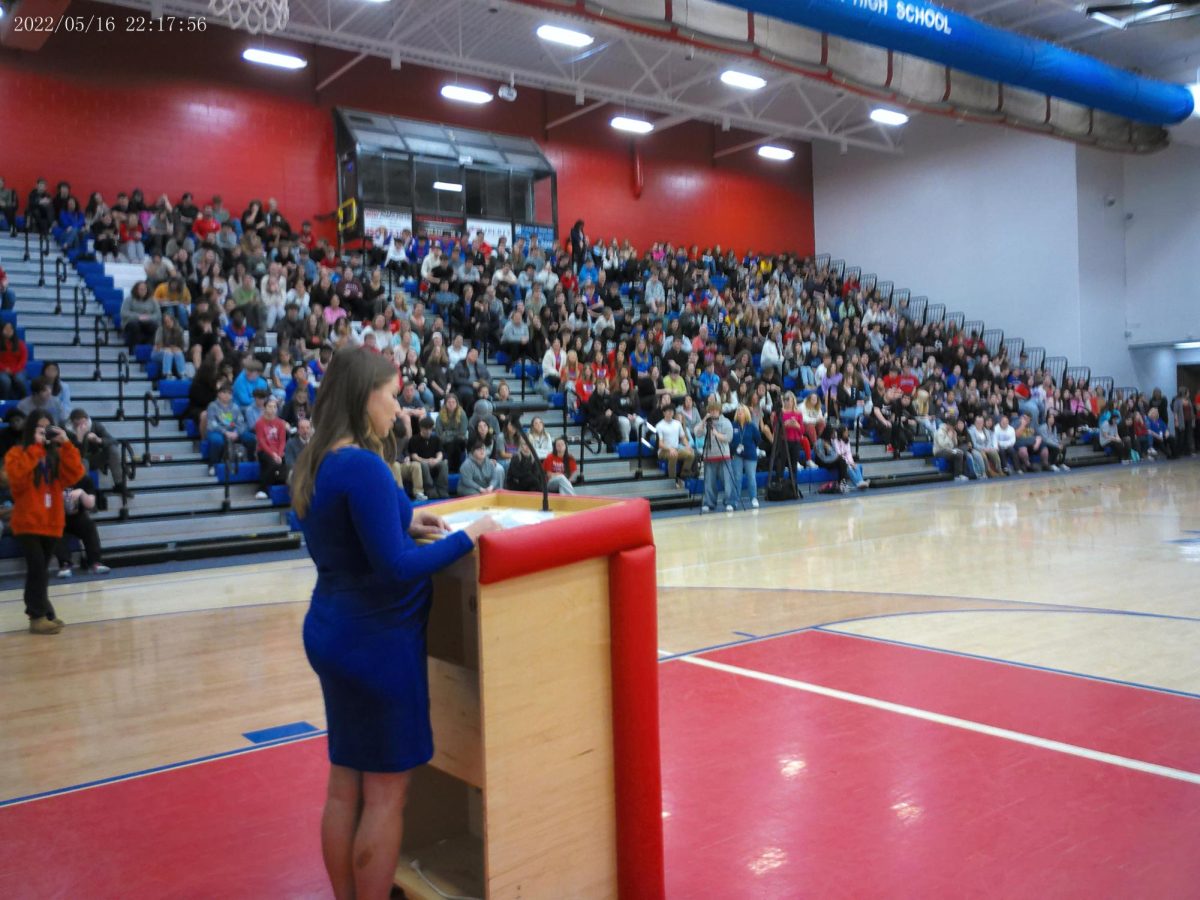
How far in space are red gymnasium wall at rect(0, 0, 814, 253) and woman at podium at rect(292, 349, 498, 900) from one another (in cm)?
1714

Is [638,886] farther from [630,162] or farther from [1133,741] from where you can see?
[630,162]

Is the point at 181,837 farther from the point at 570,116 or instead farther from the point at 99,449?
the point at 570,116

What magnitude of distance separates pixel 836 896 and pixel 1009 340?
22687 mm

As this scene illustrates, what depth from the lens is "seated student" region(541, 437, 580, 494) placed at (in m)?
11.6

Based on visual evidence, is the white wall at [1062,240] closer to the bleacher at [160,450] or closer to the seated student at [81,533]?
the bleacher at [160,450]

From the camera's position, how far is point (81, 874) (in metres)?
2.89

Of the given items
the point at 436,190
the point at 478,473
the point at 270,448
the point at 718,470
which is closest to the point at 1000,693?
the point at 478,473

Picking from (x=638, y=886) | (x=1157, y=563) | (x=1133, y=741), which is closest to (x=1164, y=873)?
(x=1133, y=741)

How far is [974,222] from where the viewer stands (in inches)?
928

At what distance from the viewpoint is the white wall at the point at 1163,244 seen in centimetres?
2239

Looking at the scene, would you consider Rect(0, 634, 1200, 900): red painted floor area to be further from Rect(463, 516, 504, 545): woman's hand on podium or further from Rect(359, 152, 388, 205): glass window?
Rect(359, 152, 388, 205): glass window

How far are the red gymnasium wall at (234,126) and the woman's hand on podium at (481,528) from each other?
1737 centimetres

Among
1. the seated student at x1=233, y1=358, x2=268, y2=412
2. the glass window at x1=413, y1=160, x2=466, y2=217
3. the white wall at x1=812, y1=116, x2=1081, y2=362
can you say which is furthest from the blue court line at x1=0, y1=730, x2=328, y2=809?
the white wall at x1=812, y1=116, x2=1081, y2=362

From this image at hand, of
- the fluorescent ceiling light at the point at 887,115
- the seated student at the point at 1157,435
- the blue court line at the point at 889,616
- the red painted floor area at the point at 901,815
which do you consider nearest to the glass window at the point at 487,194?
the fluorescent ceiling light at the point at 887,115
